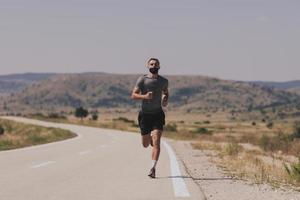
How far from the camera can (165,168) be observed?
1609cm

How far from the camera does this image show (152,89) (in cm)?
1282

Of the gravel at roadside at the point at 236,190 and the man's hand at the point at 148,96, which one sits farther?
the man's hand at the point at 148,96

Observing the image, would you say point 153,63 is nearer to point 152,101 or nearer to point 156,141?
point 152,101

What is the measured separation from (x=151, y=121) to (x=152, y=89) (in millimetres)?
640

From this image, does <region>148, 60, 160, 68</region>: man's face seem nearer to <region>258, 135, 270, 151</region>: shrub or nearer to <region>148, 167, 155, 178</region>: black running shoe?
<region>148, 167, 155, 178</region>: black running shoe

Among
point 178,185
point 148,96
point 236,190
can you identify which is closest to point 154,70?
point 148,96

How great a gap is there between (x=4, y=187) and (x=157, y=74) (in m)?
3.74

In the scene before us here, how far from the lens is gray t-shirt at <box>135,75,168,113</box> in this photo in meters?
12.8

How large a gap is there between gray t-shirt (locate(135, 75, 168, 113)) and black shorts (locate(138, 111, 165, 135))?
84 millimetres

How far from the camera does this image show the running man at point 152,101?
42.0 ft

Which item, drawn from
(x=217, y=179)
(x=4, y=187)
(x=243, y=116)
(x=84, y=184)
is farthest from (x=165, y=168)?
(x=243, y=116)

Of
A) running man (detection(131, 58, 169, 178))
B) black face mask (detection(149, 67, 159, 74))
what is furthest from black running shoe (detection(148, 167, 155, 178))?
black face mask (detection(149, 67, 159, 74))

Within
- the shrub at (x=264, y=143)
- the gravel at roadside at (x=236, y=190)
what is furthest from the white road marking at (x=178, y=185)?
the shrub at (x=264, y=143)

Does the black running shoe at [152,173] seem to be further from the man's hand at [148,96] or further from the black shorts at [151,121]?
the man's hand at [148,96]
